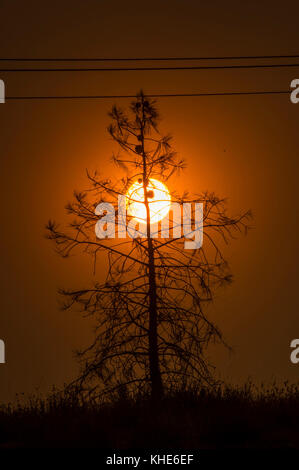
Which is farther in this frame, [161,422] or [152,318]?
[152,318]

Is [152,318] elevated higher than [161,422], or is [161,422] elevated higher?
[152,318]

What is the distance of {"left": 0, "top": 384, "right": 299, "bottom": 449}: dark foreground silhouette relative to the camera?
10102mm

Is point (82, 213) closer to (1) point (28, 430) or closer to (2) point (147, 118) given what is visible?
(2) point (147, 118)

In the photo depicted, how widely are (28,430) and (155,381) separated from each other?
273 cm

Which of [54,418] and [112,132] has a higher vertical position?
[112,132]

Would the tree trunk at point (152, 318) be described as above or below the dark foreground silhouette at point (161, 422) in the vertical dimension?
above

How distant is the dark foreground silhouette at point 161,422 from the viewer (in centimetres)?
1010

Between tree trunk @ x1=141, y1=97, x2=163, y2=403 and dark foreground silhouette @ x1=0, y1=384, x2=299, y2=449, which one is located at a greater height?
tree trunk @ x1=141, y1=97, x2=163, y2=403

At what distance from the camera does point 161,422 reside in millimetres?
10484

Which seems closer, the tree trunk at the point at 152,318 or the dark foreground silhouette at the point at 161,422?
the dark foreground silhouette at the point at 161,422

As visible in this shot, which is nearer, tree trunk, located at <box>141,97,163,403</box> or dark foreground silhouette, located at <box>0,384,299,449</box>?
dark foreground silhouette, located at <box>0,384,299,449</box>
